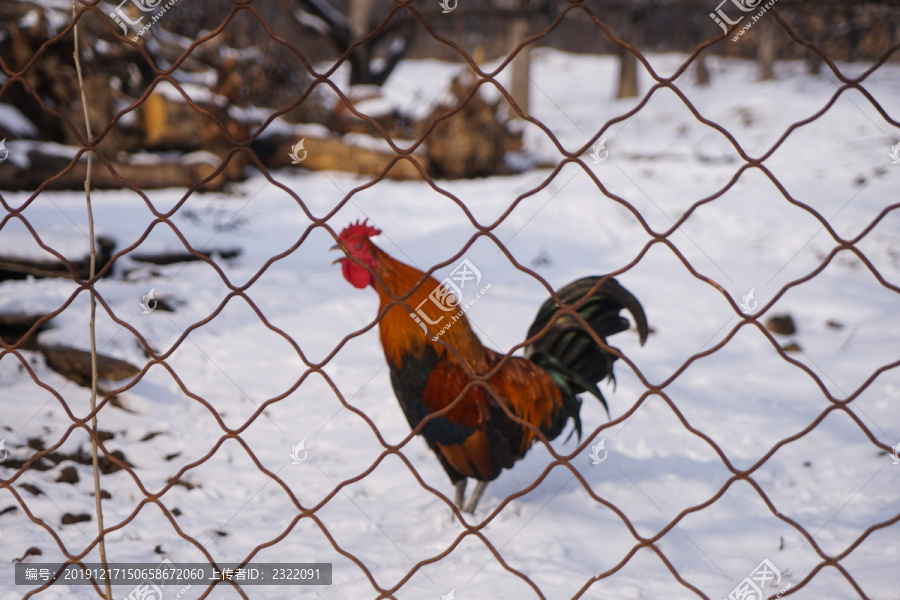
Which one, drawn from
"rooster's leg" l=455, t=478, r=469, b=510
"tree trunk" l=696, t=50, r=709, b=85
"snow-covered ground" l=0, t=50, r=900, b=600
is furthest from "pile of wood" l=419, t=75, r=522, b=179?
"tree trunk" l=696, t=50, r=709, b=85

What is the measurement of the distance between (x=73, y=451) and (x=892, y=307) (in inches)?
209

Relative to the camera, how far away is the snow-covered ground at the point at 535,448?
7.36 feet

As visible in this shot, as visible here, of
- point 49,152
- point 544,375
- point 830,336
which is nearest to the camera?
point 544,375

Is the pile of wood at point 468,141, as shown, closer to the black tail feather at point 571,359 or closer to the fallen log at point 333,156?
the fallen log at point 333,156

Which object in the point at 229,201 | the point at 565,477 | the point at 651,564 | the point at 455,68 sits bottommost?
the point at 651,564

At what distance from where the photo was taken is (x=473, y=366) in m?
2.51

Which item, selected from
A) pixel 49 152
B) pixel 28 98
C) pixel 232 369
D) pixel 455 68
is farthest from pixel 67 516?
pixel 455 68

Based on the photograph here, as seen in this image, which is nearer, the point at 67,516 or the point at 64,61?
the point at 67,516

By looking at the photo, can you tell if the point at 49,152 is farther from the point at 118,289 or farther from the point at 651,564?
the point at 651,564

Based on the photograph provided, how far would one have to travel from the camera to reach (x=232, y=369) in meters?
3.94

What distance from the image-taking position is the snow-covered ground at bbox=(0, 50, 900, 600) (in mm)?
2244

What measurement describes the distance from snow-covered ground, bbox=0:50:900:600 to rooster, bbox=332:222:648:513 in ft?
0.89

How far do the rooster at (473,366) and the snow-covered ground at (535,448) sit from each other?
27 centimetres

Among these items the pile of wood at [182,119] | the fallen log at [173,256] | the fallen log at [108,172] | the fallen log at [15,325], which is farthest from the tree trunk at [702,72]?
the fallen log at [15,325]
